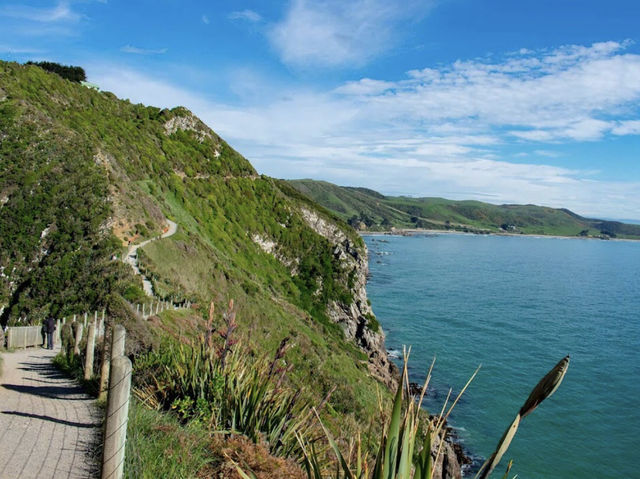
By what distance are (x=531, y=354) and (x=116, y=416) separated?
42.5 metres

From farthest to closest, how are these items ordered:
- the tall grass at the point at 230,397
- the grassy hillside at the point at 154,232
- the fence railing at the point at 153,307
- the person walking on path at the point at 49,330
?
the grassy hillside at the point at 154,232 < the fence railing at the point at 153,307 < the person walking on path at the point at 49,330 < the tall grass at the point at 230,397

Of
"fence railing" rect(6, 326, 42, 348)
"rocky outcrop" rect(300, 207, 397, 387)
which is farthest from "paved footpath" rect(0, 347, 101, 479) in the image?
"rocky outcrop" rect(300, 207, 397, 387)

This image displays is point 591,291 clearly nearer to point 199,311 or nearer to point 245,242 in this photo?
point 245,242

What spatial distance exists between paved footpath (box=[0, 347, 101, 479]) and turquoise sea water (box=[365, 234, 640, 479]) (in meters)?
22.9

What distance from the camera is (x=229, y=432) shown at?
6.64 metres

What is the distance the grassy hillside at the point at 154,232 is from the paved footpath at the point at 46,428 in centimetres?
342

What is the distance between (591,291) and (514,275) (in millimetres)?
16214

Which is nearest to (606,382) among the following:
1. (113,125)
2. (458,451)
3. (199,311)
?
(458,451)

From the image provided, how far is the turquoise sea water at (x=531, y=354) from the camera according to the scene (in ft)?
85.8

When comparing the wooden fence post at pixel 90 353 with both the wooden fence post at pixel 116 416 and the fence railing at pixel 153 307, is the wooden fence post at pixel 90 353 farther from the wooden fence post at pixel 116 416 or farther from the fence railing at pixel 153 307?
the fence railing at pixel 153 307

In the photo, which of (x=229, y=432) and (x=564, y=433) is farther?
(x=564, y=433)

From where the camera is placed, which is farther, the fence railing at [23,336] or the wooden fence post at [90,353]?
the fence railing at [23,336]

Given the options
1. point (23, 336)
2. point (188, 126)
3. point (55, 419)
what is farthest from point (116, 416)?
point (188, 126)

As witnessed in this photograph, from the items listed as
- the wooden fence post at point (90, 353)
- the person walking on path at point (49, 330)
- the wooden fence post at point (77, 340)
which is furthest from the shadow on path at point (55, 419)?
the person walking on path at point (49, 330)
